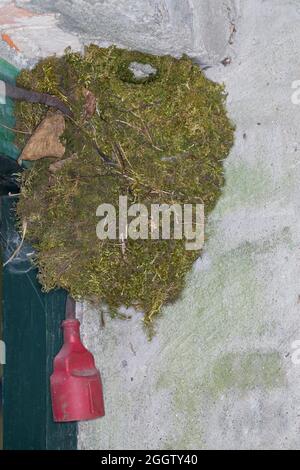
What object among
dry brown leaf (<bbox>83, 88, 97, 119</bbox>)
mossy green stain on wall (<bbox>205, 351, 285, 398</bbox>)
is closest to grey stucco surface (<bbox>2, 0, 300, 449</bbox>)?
mossy green stain on wall (<bbox>205, 351, 285, 398</bbox>)

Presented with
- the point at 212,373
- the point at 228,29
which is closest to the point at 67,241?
the point at 212,373

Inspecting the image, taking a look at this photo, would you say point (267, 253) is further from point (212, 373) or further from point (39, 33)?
point (39, 33)

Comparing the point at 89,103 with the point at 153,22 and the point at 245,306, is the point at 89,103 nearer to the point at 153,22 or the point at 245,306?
the point at 153,22

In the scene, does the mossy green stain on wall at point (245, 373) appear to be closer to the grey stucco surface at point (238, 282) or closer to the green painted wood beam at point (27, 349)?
the grey stucco surface at point (238, 282)

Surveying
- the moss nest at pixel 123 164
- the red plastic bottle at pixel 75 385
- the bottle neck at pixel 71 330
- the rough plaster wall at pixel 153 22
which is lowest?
the red plastic bottle at pixel 75 385

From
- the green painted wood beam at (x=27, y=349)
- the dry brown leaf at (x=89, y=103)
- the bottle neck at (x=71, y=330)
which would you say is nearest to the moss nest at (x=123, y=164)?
the dry brown leaf at (x=89, y=103)

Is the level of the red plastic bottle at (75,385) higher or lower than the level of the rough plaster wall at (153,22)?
lower
